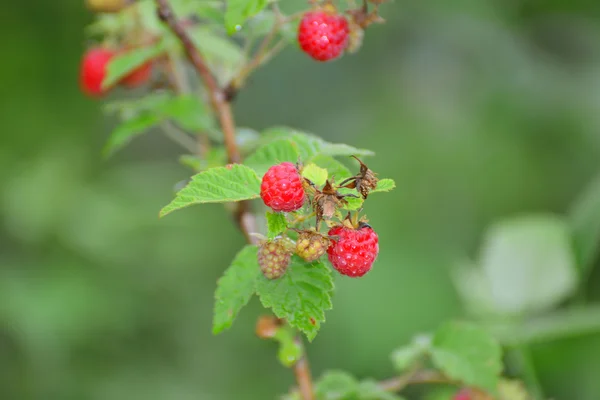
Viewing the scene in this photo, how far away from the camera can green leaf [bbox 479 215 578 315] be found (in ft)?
5.98

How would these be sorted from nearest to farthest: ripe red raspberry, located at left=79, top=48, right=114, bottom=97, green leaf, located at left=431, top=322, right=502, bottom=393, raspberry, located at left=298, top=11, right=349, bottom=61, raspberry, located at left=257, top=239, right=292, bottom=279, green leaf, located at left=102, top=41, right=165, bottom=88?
raspberry, located at left=257, top=239, right=292, bottom=279, raspberry, located at left=298, top=11, right=349, bottom=61, green leaf, located at left=431, top=322, right=502, bottom=393, green leaf, located at left=102, top=41, right=165, bottom=88, ripe red raspberry, located at left=79, top=48, right=114, bottom=97

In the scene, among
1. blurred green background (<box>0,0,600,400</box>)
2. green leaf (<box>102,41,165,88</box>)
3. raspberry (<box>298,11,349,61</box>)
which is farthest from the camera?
blurred green background (<box>0,0,600,400</box>)

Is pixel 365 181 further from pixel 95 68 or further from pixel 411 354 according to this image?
pixel 95 68

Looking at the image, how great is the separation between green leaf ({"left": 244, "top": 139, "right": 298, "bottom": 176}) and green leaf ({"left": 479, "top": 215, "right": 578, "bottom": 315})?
934mm

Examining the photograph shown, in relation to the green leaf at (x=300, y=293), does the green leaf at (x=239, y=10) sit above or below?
above

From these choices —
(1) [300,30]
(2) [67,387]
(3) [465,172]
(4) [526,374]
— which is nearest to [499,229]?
(4) [526,374]

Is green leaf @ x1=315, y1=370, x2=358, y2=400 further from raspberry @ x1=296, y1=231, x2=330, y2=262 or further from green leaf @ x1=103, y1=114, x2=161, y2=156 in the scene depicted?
green leaf @ x1=103, y1=114, x2=161, y2=156

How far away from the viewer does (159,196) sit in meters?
3.00

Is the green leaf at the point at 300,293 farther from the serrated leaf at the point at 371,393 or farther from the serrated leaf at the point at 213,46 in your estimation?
the serrated leaf at the point at 213,46

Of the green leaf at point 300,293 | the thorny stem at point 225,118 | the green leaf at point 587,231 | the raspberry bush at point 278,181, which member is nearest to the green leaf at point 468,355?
the raspberry bush at point 278,181

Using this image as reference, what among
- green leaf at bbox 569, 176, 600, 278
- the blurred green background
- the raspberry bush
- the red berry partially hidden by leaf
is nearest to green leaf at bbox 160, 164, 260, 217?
the raspberry bush

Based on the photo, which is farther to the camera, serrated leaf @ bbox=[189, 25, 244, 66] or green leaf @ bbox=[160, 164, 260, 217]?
serrated leaf @ bbox=[189, 25, 244, 66]

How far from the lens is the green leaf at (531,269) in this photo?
5.98ft

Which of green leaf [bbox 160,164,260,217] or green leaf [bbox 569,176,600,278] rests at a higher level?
green leaf [bbox 569,176,600,278]
